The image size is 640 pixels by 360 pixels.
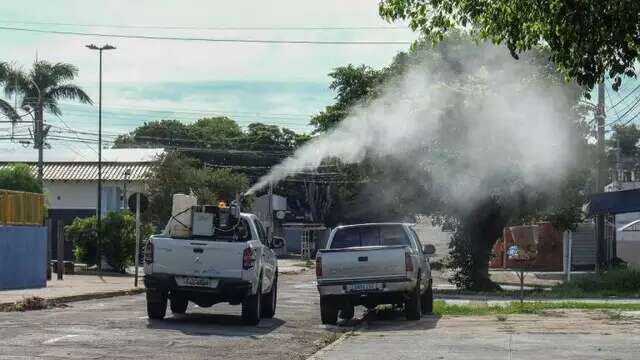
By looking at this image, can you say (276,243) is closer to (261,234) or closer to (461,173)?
(261,234)

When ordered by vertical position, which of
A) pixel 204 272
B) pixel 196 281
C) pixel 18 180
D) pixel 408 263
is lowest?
pixel 196 281

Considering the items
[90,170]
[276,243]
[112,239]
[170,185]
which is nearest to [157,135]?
[90,170]

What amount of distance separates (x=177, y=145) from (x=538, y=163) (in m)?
55.6

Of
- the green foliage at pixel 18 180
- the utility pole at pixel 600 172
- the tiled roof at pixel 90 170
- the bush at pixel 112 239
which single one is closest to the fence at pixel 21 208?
the bush at pixel 112 239

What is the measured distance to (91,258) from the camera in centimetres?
4162

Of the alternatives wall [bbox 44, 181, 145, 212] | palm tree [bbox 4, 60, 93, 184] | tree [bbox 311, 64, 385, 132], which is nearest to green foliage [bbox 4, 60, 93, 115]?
palm tree [bbox 4, 60, 93, 184]

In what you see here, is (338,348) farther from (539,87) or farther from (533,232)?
(533,232)

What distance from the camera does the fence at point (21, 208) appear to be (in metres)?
26.9

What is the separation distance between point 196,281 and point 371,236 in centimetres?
375

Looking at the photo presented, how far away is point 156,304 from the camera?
17.1 metres

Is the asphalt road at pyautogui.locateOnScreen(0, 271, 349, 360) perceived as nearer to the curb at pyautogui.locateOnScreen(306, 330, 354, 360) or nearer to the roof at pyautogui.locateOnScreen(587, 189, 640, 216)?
the curb at pyautogui.locateOnScreen(306, 330, 354, 360)

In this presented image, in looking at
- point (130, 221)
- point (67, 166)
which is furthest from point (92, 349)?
point (67, 166)

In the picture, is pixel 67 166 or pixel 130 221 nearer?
pixel 130 221

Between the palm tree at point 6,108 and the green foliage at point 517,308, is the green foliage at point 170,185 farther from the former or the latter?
the green foliage at point 517,308
